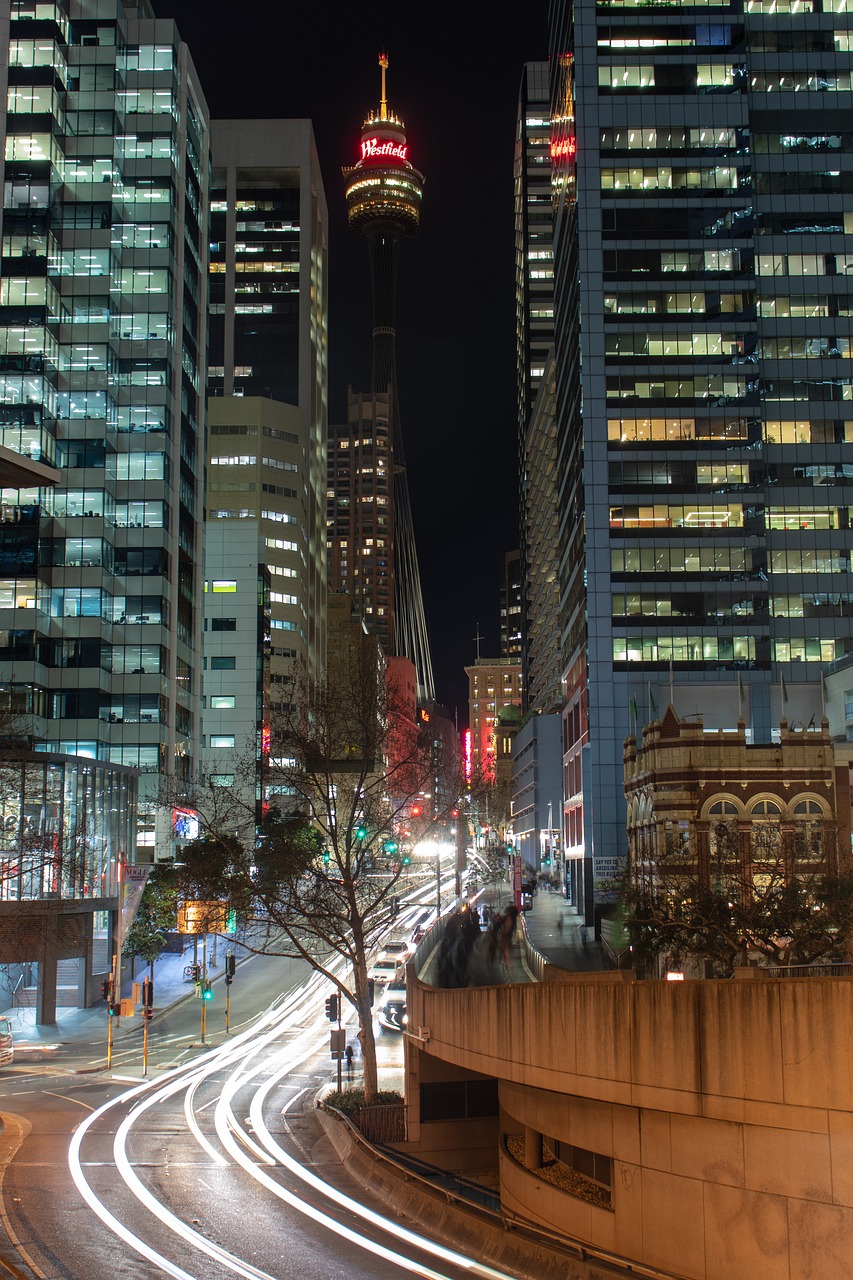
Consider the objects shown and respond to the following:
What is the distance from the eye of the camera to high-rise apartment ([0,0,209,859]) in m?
99.8

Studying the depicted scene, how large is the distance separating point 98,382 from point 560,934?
2363 inches

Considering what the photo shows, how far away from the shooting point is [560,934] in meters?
73.6

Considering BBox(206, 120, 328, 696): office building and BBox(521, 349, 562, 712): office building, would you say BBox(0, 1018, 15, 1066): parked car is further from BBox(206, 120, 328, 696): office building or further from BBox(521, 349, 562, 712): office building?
BBox(206, 120, 328, 696): office building

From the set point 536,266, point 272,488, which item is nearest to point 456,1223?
point 272,488

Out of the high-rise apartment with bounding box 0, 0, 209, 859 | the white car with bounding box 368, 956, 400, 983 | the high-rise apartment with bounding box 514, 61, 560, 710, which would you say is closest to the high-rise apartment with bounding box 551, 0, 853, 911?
the white car with bounding box 368, 956, 400, 983

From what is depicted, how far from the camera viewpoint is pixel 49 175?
337ft

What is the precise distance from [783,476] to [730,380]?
831cm

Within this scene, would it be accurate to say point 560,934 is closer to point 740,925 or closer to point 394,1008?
point 394,1008

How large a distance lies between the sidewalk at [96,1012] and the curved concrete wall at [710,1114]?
23.7 metres

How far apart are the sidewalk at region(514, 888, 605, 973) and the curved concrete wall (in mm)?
7941

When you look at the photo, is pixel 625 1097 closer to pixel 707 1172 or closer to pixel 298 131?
pixel 707 1172

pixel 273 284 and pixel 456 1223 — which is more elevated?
pixel 273 284

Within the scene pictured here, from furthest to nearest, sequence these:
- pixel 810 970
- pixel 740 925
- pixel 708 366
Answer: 1. pixel 708 366
2. pixel 740 925
3. pixel 810 970

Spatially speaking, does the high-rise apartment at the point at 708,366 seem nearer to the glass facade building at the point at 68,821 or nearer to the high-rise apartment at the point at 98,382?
the high-rise apartment at the point at 98,382
